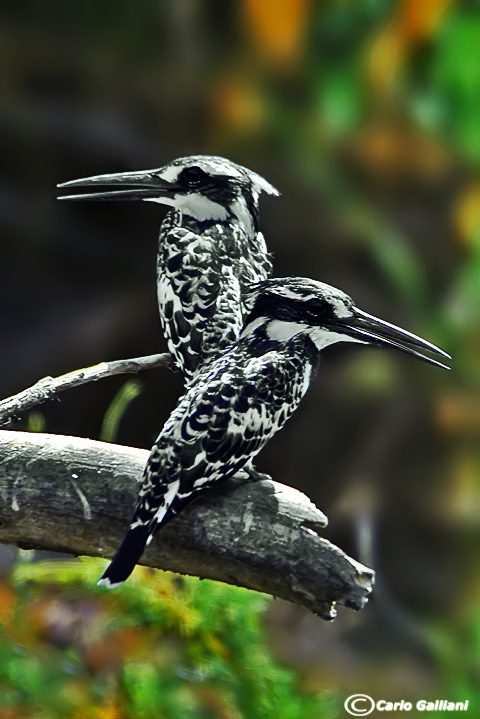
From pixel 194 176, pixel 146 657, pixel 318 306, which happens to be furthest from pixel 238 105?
pixel 146 657

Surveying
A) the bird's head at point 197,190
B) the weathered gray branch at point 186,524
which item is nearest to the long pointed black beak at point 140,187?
the bird's head at point 197,190

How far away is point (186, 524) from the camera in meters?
0.77

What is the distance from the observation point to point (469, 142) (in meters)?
1.26

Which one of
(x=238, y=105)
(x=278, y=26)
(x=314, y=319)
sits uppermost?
(x=278, y=26)

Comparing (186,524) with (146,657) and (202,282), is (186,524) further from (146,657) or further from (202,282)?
(146,657)

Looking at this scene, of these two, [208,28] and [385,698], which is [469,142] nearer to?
[208,28]

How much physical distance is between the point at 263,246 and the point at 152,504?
0.34 metres

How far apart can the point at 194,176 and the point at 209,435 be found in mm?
Answer: 307

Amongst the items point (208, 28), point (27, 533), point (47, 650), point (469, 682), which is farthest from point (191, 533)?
point (208, 28)

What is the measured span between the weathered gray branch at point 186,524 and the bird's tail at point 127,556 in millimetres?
53

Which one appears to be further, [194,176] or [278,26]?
[278,26]

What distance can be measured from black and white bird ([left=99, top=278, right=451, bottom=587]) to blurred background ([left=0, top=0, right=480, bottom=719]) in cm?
30

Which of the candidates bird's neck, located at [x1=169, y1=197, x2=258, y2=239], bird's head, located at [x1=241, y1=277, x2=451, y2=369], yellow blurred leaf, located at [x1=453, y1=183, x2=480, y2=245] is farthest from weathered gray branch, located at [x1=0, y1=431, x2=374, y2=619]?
yellow blurred leaf, located at [x1=453, y1=183, x2=480, y2=245]

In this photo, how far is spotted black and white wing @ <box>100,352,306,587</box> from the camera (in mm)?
726
